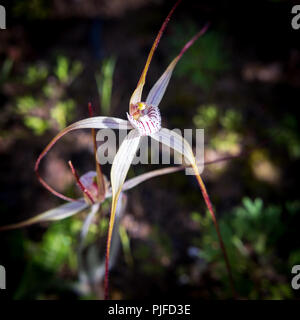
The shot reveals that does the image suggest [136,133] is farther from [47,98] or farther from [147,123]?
[47,98]

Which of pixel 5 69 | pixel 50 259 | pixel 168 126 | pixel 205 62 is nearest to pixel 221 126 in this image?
pixel 168 126

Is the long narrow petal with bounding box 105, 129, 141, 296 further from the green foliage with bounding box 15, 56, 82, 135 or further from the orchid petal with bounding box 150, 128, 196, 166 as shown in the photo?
the green foliage with bounding box 15, 56, 82, 135

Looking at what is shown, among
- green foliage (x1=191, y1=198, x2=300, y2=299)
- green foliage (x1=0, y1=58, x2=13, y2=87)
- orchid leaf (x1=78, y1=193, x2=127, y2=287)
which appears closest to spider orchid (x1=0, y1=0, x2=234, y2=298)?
orchid leaf (x1=78, y1=193, x2=127, y2=287)

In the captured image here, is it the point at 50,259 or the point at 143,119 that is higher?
the point at 143,119

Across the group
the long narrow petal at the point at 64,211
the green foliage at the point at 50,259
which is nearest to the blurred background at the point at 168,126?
the green foliage at the point at 50,259

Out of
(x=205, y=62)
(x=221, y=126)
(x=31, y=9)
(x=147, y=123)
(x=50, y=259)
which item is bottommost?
(x=50, y=259)
